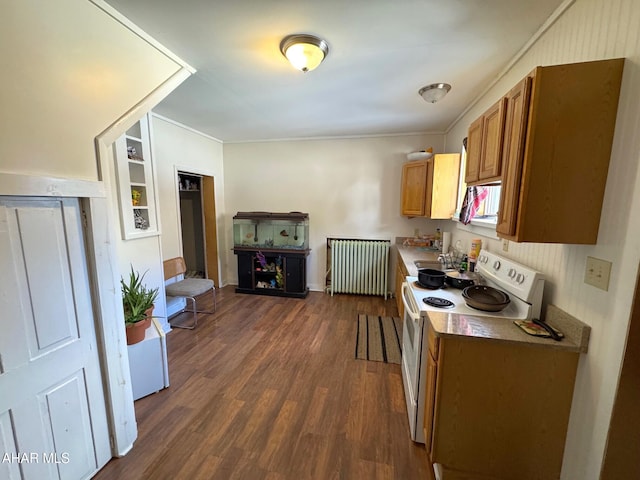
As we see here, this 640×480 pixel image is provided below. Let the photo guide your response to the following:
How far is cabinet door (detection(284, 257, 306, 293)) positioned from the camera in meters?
4.08

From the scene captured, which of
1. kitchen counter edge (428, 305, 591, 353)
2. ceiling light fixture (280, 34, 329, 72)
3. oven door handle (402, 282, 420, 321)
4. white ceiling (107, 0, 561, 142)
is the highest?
white ceiling (107, 0, 561, 142)

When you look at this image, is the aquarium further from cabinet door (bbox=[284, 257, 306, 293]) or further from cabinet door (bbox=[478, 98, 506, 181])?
cabinet door (bbox=[478, 98, 506, 181])

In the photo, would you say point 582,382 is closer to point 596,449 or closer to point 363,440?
point 596,449

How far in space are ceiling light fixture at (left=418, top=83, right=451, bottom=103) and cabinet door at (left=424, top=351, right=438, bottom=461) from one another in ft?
7.07

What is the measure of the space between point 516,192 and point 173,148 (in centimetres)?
376

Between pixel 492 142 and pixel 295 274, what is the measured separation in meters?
3.16

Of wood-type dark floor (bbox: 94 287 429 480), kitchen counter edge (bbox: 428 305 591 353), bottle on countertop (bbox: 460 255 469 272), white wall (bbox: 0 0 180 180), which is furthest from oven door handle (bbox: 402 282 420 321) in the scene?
white wall (bbox: 0 0 180 180)

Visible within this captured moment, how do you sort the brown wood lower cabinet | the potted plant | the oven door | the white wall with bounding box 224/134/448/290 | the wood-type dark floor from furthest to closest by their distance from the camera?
the white wall with bounding box 224/134/448/290 < the potted plant < the oven door < the wood-type dark floor < the brown wood lower cabinet

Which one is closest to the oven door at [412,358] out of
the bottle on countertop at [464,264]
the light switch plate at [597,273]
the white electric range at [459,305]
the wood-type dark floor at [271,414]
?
the white electric range at [459,305]

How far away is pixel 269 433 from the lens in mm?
1697

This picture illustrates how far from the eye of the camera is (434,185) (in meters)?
3.17

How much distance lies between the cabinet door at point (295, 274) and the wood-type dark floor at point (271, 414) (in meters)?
1.12

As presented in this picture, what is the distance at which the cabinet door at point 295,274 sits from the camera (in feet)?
13.4

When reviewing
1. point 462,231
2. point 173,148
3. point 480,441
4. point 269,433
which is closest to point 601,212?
point 480,441
